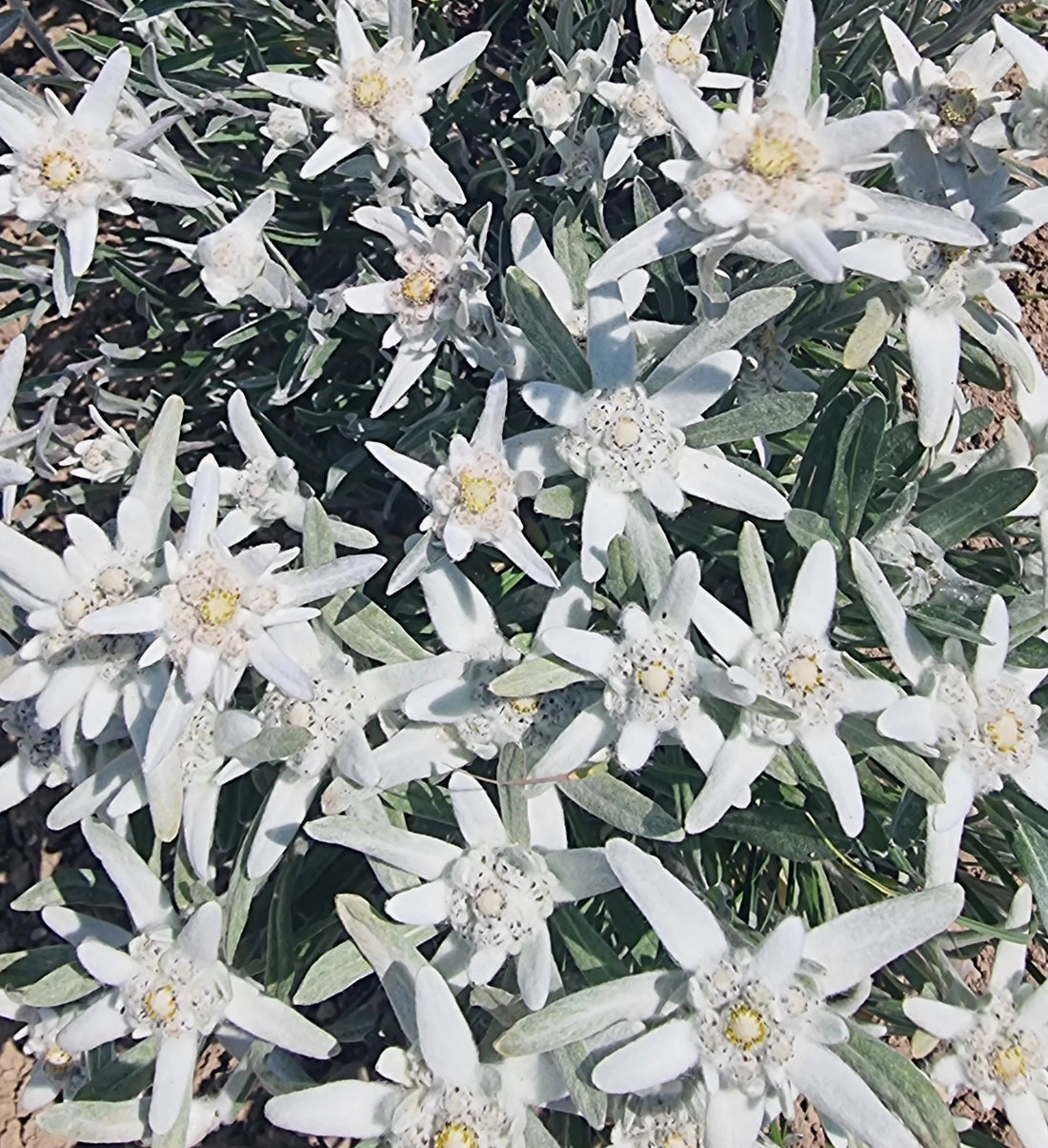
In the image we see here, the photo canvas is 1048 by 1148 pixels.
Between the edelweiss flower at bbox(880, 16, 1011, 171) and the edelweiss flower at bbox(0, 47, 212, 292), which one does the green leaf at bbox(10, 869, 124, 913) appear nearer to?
the edelweiss flower at bbox(0, 47, 212, 292)

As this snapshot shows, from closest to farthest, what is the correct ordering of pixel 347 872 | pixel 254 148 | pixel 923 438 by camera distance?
pixel 923 438
pixel 347 872
pixel 254 148

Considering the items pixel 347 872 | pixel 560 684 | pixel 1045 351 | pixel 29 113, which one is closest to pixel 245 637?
pixel 560 684

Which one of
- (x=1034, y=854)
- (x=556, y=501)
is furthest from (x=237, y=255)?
(x=1034, y=854)

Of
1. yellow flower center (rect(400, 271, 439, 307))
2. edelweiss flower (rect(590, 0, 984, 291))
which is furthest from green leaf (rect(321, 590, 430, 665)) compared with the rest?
edelweiss flower (rect(590, 0, 984, 291))

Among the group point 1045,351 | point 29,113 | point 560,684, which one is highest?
point 29,113

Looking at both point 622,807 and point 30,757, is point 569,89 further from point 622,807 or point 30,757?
point 30,757

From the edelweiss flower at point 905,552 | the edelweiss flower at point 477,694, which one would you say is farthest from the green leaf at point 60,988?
the edelweiss flower at point 905,552

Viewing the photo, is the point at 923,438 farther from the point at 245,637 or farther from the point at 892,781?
the point at 245,637
